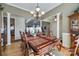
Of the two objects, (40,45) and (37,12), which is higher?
(37,12)

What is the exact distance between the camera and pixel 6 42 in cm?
250

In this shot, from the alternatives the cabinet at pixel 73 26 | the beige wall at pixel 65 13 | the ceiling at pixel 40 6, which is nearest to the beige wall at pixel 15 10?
the ceiling at pixel 40 6

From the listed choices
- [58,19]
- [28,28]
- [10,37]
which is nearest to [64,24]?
[58,19]

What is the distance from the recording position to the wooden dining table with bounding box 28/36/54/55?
2.44m

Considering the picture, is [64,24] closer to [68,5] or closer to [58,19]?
[58,19]

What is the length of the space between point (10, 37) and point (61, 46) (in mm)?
957

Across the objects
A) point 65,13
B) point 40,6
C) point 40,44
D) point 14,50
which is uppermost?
point 40,6

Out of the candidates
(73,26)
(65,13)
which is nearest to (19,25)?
(65,13)

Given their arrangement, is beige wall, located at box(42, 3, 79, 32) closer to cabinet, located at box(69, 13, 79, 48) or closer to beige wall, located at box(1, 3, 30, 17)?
cabinet, located at box(69, 13, 79, 48)

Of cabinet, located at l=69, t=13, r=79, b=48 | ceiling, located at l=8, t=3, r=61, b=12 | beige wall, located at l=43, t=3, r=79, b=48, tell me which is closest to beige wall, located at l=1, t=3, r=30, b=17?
ceiling, located at l=8, t=3, r=61, b=12

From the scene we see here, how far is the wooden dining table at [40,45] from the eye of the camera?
2436mm

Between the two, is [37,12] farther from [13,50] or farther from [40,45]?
[13,50]

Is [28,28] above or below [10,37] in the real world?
above

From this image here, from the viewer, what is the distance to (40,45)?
96.0 inches
